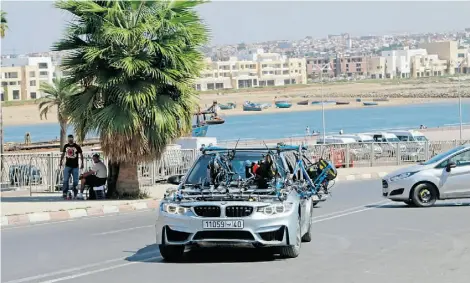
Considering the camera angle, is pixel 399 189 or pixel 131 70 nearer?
pixel 399 189

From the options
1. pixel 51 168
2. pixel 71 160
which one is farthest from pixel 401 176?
pixel 51 168

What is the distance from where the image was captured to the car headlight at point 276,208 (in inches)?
521

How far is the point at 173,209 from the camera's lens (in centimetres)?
1338

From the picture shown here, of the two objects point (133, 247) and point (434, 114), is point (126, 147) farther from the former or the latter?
point (434, 114)

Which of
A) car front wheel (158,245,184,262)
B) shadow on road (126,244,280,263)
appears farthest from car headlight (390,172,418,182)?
car front wheel (158,245,184,262)

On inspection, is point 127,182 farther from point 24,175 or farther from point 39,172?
point 24,175

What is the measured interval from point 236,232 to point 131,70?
12.5 metres

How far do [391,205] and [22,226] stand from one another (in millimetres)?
7789

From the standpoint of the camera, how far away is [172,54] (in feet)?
83.6

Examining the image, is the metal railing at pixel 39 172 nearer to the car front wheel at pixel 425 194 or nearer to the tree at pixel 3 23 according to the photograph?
the car front wheel at pixel 425 194

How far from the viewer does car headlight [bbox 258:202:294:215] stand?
43.4 ft

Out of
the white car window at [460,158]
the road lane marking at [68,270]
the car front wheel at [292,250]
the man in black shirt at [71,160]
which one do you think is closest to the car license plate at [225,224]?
the car front wheel at [292,250]

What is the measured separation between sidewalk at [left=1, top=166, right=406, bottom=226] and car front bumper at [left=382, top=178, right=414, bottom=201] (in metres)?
5.82

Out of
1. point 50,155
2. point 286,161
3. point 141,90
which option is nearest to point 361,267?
point 286,161
